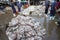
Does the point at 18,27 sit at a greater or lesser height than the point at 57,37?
greater

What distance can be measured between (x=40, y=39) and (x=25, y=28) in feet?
2.36

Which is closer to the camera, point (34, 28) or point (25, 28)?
point (25, 28)

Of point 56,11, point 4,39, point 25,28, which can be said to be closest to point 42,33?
point 25,28

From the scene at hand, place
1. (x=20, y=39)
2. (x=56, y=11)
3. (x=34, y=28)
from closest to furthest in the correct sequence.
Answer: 1. (x=20, y=39)
2. (x=34, y=28)
3. (x=56, y=11)

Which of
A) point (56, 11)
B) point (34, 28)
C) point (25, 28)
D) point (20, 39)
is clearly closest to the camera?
point (20, 39)

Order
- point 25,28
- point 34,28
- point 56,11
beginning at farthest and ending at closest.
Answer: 1. point 56,11
2. point 34,28
3. point 25,28

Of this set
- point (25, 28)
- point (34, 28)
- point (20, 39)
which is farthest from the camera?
point (34, 28)

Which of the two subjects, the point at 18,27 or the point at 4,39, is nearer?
the point at 4,39

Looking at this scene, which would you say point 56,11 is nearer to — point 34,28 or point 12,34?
point 34,28

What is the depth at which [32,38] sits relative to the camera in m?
5.26

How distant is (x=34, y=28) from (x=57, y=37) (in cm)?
97

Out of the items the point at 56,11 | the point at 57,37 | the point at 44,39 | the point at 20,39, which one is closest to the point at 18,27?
the point at 20,39

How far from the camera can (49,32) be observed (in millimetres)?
6258

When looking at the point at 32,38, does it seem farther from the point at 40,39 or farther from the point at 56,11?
the point at 56,11
